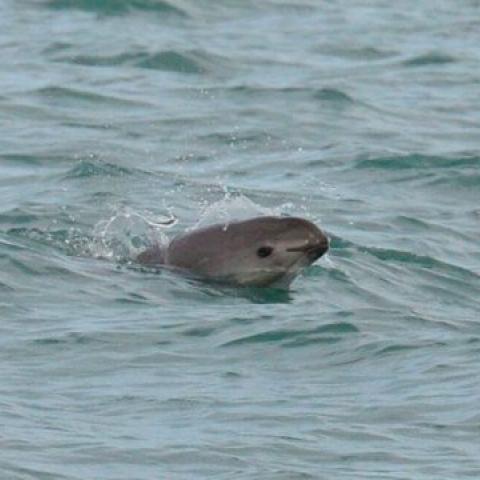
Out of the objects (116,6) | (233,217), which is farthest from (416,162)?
(116,6)

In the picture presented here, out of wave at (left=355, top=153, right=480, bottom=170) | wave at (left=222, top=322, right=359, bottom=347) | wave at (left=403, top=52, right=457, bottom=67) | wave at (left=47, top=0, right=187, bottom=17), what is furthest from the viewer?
wave at (left=47, top=0, right=187, bottom=17)

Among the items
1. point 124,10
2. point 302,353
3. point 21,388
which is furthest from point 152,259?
point 124,10

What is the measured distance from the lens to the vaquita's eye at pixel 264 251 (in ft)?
42.4

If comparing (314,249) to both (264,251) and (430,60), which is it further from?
(430,60)

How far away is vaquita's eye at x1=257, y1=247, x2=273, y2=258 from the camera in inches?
509

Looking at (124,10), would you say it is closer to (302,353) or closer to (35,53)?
(35,53)

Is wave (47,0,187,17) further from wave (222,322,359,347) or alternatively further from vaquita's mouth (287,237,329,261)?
wave (222,322,359,347)

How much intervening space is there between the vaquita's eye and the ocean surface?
0.26 m

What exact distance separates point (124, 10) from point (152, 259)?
12.6m

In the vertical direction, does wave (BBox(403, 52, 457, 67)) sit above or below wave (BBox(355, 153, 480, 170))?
above

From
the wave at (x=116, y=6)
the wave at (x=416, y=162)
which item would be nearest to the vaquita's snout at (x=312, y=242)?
the wave at (x=416, y=162)

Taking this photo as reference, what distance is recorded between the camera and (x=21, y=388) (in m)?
10.6

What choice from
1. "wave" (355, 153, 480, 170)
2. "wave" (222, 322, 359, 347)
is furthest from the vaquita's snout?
"wave" (355, 153, 480, 170)

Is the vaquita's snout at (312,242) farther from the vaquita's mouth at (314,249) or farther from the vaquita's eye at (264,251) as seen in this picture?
Result: the vaquita's eye at (264,251)
